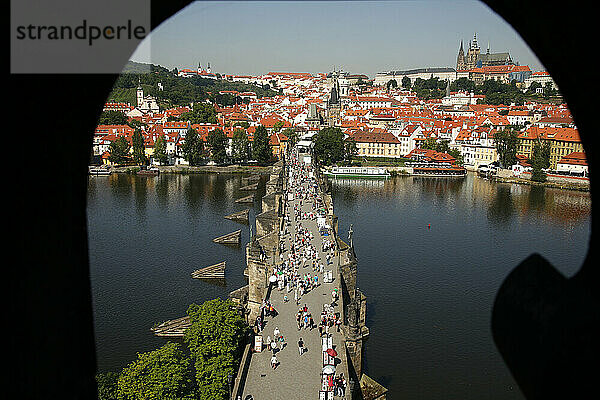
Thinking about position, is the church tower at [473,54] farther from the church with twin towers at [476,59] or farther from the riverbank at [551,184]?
the riverbank at [551,184]

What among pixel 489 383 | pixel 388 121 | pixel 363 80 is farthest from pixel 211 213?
pixel 363 80

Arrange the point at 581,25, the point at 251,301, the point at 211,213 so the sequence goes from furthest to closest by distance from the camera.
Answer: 1. the point at 211,213
2. the point at 251,301
3. the point at 581,25

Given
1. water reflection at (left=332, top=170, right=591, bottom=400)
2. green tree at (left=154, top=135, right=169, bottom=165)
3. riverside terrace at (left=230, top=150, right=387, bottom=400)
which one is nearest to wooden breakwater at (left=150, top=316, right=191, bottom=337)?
riverside terrace at (left=230, top=150, right=387, bottom=400)

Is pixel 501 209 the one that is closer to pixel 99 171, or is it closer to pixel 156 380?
pixel 156 380

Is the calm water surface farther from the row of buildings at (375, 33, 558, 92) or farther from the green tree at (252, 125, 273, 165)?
the row of buildings at (375, 33, 558, 92)

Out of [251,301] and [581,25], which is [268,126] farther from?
[581,25]
